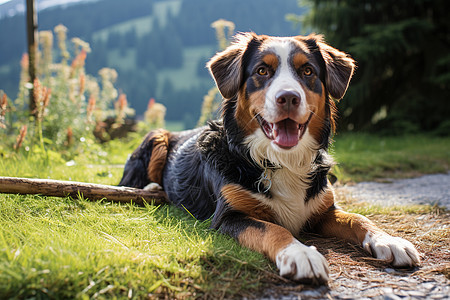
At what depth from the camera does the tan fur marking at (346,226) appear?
2.74 m

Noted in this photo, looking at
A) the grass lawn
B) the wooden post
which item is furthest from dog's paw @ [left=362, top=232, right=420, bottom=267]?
the wooden post

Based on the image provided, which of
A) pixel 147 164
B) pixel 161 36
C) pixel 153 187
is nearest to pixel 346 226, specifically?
pixel 153 187

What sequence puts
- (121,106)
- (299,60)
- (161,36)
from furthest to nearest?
(161,36) → (121,106) → (299,60)

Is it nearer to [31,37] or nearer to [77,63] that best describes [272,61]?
[31,37]

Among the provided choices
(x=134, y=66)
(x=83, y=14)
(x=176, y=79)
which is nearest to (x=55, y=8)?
(x=83, y=14)

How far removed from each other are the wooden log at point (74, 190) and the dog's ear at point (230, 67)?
1329 mm

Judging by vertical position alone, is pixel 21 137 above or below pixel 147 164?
above

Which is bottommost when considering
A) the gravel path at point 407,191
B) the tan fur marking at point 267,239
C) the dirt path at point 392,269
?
the gravel path at point 407,191

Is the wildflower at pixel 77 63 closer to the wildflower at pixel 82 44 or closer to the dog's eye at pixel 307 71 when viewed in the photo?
the wildflower at pixel 82 44

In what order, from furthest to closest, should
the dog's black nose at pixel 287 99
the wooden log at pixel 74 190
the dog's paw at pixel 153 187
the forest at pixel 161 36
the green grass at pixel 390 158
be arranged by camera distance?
the forest at pixel 161 36
the green grass at pixel 390 158
the dog's paw at pixel 153 187
the wooden log at pixel 74 190
the dog's black nose at pixel 287 99

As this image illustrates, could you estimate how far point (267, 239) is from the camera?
2379 millimetres

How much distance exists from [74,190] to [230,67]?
1795 millimetres

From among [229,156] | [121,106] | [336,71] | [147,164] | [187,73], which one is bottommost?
[187,73]

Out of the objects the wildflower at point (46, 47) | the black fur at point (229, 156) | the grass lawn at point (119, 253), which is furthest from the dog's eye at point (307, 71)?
the wildflower at point (46, 47)
